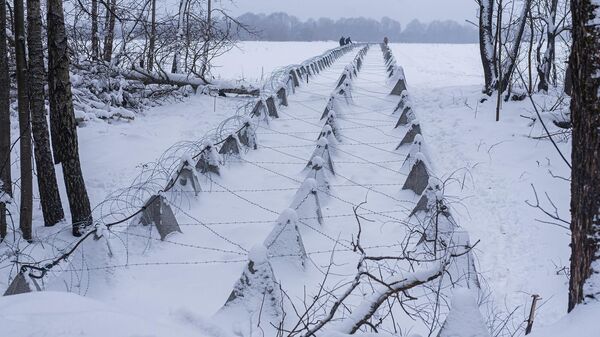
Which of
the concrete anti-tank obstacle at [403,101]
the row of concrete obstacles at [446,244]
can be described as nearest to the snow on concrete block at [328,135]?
the row of concrete obstacles at [446,244]

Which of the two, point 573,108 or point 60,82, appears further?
point 60,82

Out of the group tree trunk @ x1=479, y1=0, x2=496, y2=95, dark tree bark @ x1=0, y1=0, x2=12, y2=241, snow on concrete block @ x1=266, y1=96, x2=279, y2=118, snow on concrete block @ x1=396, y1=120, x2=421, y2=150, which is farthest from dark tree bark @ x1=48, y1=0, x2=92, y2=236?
tree trunk @ x1=479, y1=0, x2=496, y2=95

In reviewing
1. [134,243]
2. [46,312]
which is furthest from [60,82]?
[46,312]

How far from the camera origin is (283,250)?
15.3 feet

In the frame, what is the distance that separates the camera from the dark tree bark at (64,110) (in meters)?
5.77

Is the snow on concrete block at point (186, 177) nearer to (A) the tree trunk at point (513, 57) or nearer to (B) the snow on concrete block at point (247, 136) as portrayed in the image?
(B) the snow on concrete block at point (247, 136)

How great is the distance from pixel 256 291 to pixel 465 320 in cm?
175

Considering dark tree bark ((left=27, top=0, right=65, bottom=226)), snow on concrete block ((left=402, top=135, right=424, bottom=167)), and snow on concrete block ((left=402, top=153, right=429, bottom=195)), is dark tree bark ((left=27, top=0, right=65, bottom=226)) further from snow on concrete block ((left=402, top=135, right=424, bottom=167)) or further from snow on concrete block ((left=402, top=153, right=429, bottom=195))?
snow on concrete block ((left=402, top=135, right=424, bottom=167))

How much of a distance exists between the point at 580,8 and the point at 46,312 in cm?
311

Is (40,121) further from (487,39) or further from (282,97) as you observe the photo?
(487,39)

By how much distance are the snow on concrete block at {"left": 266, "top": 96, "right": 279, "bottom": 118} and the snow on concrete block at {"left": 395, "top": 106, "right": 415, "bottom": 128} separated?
2.58m

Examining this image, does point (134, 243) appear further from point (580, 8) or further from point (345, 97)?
point (345, 97)

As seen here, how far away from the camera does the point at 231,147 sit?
324 inches

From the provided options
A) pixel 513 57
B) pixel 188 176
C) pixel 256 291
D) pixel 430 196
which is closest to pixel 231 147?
pixel 188 176
